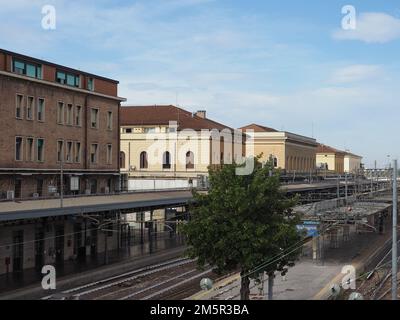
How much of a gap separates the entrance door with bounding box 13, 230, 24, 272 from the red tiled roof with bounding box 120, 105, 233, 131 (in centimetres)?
3951

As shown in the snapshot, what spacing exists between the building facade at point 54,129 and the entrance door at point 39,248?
322cm

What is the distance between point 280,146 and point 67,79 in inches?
2182

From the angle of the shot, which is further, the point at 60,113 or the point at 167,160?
the point at 167,160

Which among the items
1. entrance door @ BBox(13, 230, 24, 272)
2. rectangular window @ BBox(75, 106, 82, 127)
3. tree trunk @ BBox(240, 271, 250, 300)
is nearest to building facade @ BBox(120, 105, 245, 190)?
rectangular window @ BBox(75, 106, 82, 127)

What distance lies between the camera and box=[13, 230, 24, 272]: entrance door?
30.5 metres

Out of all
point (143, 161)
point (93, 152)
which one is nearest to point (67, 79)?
point (93, 152)

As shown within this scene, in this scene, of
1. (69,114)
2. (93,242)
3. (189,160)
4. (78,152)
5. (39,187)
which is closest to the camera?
(39,187)

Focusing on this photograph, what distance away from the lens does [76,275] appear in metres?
28.5

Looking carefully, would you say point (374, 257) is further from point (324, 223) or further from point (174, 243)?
point (174, 243)

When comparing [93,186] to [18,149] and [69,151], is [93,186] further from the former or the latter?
[18,149]

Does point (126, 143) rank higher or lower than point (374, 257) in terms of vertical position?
higher

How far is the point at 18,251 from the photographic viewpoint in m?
30.9
